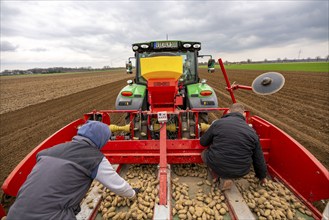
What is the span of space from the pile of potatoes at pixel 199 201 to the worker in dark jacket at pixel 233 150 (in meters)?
0.22

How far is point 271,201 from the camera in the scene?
7.91 feet

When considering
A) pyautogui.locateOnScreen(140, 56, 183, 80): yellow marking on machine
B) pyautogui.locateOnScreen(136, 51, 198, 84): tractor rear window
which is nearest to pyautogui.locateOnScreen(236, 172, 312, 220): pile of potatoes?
pyautogui.locateOnScreen(140, 56, 183, 80): yellow marking on machine

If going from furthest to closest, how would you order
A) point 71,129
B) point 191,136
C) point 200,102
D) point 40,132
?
point 40,132, point 200,102, point 191,136, point 71,129

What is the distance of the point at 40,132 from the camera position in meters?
5.84

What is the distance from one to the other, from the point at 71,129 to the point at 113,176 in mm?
1793

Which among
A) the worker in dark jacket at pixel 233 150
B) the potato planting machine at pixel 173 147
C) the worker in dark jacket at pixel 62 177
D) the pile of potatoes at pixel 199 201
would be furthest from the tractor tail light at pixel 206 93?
the worker in dark jacket at pixel 62 177

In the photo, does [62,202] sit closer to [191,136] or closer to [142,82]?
[191,136]

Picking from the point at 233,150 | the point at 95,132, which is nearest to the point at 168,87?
the point at 233,150

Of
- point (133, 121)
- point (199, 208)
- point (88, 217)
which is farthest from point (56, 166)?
point (133, 121)

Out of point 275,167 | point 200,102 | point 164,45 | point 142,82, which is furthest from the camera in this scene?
point 142,82

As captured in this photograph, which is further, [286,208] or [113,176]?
[286,208]

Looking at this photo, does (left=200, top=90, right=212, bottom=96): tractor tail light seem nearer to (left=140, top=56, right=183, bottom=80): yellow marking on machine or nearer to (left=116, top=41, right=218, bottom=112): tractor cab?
(left=116, top=41, right=218, bottom=112): tractor cab

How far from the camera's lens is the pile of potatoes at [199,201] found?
2299mm

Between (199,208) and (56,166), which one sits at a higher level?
(56,166)
